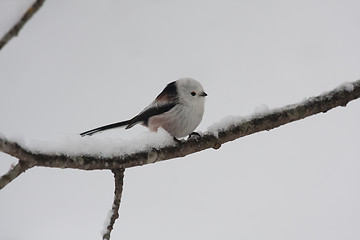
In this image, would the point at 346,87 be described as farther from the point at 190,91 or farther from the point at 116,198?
the point at 116,198

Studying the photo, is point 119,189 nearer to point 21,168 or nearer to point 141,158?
point 141,158

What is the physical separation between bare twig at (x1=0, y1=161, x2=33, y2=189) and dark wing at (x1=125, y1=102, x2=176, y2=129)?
5.94 feet

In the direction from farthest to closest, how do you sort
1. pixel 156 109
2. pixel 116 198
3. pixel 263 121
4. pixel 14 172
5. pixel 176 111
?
pixel 156 109 < pixel 176 111 < pixel 263 121 < pixel 116 198 < pixel 14 172

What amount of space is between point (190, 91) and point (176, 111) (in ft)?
0.92

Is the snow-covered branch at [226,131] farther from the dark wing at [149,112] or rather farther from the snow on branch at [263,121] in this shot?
the dark wing at [149,112]

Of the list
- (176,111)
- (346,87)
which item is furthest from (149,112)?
(346,87)

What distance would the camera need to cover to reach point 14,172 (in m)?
1.73

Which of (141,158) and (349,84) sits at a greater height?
(349,84)

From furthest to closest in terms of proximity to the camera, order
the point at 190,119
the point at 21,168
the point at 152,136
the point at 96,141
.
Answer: the point at 190,119
the point at 152,136
the point at 96,141
the point at 21,168

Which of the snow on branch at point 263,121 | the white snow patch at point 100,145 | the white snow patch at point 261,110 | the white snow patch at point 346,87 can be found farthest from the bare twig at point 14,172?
the white snow patch at point 346,87

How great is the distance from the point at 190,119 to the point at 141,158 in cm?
115

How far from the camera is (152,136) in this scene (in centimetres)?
255

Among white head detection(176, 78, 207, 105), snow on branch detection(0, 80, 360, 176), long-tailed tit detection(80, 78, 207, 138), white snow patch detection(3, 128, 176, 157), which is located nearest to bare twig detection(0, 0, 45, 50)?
white snow patch detection(3, 128, 176, 157)

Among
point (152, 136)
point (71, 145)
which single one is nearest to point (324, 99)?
point (152, 136)
